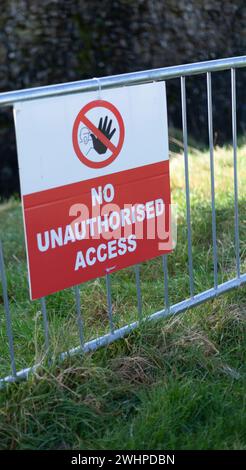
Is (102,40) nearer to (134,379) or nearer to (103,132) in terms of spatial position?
(103,132)

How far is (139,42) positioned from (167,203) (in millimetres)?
7600

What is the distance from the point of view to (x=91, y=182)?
3250mm

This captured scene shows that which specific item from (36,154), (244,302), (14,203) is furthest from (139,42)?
(36,154)

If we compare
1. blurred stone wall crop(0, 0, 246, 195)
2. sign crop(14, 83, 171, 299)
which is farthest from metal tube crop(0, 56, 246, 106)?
blurred stone wall crop(0, 0, 246, 195)

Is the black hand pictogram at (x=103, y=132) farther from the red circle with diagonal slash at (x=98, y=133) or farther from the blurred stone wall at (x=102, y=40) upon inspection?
the blurred stone wall at (x=102, y=40)

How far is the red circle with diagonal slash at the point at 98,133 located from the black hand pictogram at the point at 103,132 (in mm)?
12

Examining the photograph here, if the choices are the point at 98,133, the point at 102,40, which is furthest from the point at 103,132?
the point at 102,40

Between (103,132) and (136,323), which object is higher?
(103,132)

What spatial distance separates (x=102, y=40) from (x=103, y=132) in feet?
25.0

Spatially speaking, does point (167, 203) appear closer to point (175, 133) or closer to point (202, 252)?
point (202, 252)

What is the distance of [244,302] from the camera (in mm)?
4039

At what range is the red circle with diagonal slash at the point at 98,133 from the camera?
3.16m

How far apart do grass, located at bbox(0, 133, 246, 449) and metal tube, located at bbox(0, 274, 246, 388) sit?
3 cm

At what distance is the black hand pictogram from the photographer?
10.6 feet
